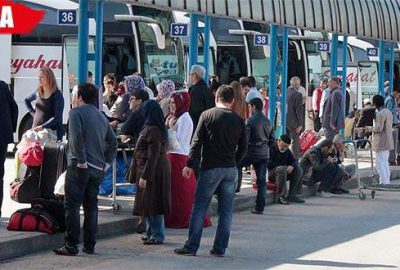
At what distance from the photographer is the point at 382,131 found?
824 inches

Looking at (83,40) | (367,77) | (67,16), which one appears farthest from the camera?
(367,77)

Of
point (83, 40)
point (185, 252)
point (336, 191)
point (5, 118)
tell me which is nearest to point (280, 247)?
point (185, 252)

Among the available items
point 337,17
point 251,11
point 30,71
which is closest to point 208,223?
point 251,11

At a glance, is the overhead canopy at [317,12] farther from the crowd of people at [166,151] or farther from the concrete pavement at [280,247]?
the concrete pavement at [280,247]

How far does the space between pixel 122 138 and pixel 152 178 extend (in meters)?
1.95

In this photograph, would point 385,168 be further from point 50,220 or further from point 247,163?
point 50,220

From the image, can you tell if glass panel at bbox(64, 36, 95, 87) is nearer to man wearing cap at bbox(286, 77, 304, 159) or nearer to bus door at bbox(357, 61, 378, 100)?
man wearing cap at bbox(286, 77, 304, 159)

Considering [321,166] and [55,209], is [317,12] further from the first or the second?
[55,209]

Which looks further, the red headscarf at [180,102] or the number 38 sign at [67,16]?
the number 38 sign at [67,16]

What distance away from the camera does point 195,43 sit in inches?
767

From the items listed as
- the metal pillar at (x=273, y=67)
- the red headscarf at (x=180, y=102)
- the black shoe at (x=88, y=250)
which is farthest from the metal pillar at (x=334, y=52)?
the black shoe at (x=88, y=250)

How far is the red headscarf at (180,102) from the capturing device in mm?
13617

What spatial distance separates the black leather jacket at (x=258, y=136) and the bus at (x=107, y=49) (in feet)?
29.2

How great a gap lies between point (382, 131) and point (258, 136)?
4.95 m
